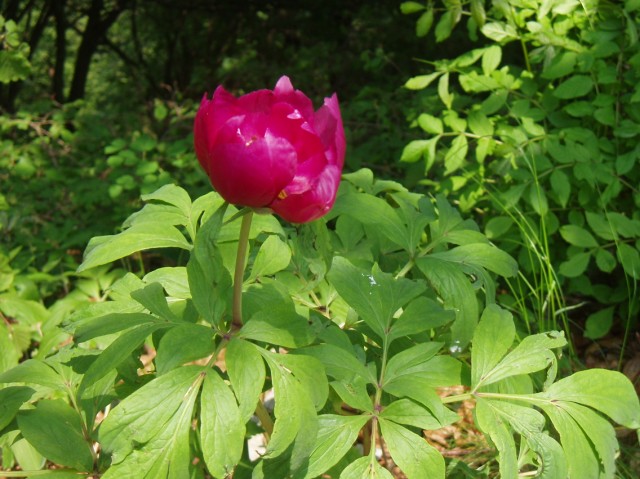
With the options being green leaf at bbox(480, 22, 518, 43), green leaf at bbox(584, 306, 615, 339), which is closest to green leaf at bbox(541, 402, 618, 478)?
green leaf at bbox(584, 306, 615, 339)

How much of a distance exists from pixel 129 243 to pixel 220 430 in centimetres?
42

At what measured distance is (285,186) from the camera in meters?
1.06

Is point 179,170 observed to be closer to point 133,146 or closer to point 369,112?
point 133,146

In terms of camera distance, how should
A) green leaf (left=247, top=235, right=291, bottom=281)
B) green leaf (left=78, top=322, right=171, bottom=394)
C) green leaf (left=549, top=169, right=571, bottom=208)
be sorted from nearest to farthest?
green leaf (left=78, top=322, right=171, bottom=394), green leaf (left=247, top=235, right=291, bottom=281), green leaf (left=549, top=169, right=571, bottom=208)

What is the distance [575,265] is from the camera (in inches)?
91.4

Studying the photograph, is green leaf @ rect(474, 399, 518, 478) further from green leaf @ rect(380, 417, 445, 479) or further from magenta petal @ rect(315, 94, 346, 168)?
magenta petal @ rect(315, 94, 346, 168)

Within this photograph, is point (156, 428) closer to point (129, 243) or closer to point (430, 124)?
point (129, 243)

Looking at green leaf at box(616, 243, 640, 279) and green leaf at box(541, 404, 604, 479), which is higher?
green leaf at box(541, 404, 604, 479)

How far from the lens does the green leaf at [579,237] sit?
2.33 meters

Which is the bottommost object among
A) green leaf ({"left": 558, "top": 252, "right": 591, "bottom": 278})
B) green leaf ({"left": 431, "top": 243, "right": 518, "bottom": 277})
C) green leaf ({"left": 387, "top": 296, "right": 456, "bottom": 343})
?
green leaf ({"left": 558, "top": 252, "right": 591, "bottom": 278})

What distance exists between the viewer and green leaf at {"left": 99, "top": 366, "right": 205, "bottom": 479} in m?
1.10

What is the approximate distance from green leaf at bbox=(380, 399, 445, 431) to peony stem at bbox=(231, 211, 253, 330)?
30 cm

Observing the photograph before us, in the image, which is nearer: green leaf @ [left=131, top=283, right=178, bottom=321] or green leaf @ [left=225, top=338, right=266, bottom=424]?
green leaf @ [left=225, top=338, right=266, bottom=424]

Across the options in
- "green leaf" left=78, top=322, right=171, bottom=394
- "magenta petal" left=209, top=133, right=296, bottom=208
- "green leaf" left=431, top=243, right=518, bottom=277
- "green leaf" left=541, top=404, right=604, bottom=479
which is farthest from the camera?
"green leaf" left=431, top=243, right=518, bottom=277
